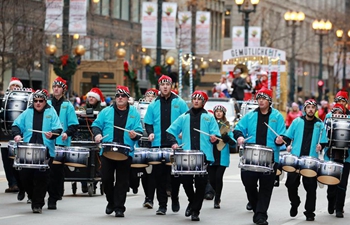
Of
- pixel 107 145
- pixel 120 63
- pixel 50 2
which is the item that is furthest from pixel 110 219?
pixel 120 63

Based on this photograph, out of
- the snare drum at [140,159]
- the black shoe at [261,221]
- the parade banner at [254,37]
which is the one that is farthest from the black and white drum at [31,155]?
the parade banner at [254,37]

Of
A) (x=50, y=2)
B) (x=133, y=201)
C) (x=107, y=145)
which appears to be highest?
(x=50, y=2)

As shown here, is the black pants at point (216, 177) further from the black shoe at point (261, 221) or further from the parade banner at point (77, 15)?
the parade banner at point (77, 15)

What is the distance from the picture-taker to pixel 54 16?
3212 centimetres

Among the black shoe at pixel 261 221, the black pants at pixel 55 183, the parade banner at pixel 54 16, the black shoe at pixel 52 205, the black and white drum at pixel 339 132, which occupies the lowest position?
the black shoe at pixel 52 205

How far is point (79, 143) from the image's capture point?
1788cm

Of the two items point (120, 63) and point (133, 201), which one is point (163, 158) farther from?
point (120, 63)

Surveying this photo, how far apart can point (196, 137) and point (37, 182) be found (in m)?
2.33

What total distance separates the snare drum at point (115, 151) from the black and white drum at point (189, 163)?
0.78m

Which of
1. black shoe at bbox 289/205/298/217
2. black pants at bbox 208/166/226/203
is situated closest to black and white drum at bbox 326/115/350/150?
black shoe at bbox 289/205/298/217

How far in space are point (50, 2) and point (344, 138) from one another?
18313 mm

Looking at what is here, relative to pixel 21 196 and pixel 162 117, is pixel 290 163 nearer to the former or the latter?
pixel 162 117

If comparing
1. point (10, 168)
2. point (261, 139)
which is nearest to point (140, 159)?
point (261, 139)

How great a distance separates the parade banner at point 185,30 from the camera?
4610 centimetres
